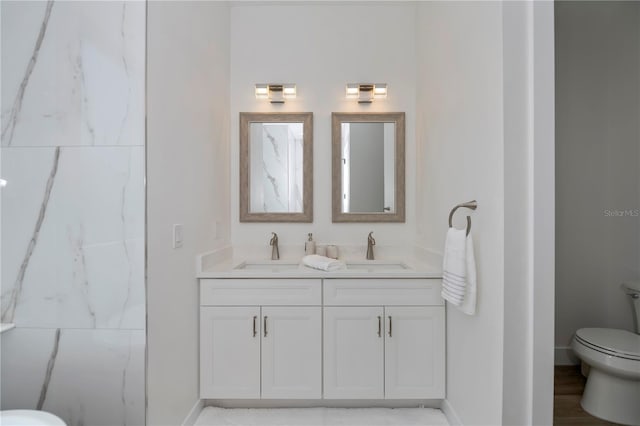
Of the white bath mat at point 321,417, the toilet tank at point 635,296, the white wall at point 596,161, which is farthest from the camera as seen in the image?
the white wall at point 596,161

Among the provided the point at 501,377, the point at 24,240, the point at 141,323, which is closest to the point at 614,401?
the point at 501,377

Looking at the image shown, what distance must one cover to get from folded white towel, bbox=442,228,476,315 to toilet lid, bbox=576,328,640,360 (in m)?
0.89

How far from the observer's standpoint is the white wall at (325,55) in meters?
2.40

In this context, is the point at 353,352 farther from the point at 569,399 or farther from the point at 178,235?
the point at 569,399

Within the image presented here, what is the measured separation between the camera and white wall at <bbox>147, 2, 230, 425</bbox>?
136cm

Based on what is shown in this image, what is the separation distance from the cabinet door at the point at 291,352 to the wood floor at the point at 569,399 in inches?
52.6

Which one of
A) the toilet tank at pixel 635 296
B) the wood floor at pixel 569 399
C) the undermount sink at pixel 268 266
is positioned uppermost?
the undermount sink at pixel 268 266

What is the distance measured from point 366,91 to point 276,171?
2.98ft

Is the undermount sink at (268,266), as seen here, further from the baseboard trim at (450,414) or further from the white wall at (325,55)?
the baseboard trim at (450,414)

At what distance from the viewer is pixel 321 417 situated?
1.84 m

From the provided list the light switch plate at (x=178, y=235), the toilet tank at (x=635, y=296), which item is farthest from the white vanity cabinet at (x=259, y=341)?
the toilet tank at (x=635, y=296)

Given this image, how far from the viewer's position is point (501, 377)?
4.09 ft

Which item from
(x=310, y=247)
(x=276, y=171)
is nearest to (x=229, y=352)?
(x=310, y=247)

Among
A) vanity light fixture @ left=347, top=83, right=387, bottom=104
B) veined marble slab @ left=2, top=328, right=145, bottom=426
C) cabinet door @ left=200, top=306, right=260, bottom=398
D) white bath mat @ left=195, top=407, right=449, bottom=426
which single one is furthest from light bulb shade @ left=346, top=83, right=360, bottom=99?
white bath mat @ left=195, top=407, right=449, bottom=426
